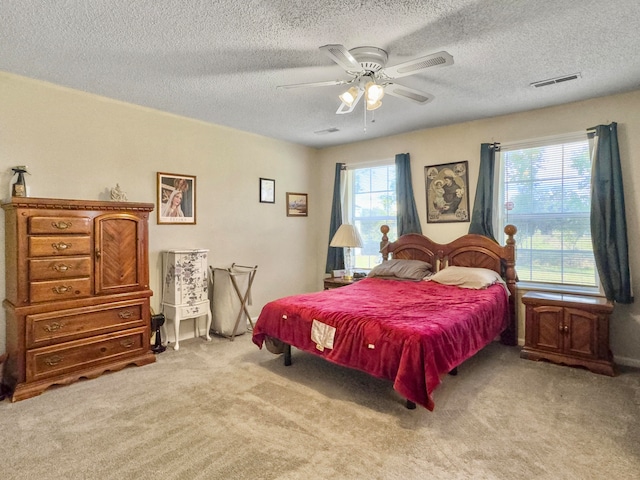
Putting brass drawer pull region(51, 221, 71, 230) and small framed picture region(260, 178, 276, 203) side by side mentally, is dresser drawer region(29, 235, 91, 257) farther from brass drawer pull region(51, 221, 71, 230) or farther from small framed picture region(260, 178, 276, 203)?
small framed picture region(260, 178, 276, 203)

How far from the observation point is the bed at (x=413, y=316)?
93.4 inches

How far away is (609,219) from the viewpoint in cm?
336

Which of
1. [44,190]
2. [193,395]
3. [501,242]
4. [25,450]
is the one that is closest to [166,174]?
[44,190]

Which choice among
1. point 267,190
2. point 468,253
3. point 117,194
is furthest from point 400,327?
point 267,190

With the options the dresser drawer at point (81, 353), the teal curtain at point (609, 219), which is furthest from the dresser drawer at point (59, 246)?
the teal curtain at point (609, 219)

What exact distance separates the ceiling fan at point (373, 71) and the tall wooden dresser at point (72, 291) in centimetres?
199

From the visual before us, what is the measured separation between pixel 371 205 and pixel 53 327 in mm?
3966

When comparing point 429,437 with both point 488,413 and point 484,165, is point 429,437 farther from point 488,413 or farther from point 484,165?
point 484,165

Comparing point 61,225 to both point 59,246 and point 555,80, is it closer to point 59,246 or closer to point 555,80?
point 59,246

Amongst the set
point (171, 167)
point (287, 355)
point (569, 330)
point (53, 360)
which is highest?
point (171, 167)

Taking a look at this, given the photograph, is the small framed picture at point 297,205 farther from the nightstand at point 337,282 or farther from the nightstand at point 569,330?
the nightstand at point 569,330

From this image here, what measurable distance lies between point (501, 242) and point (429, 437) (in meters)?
2.73

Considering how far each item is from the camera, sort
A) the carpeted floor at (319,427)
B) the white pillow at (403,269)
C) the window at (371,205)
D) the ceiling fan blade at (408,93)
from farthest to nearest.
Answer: the window at (371,205) → the white pillow at (403,269) → the ceiling fan blade at (408,93) → the carpeted floor at (319,427)

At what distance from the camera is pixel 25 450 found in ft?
6.81
